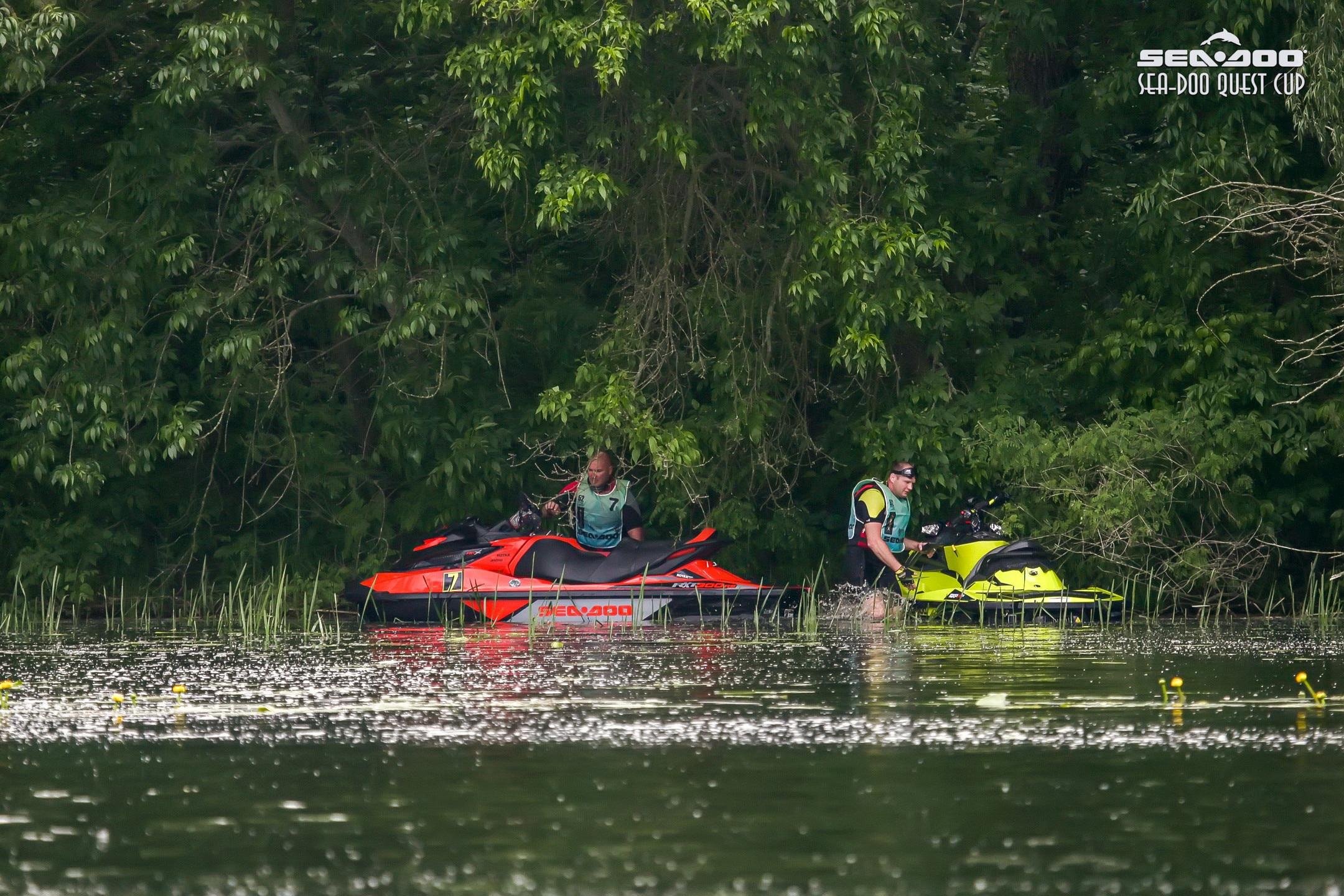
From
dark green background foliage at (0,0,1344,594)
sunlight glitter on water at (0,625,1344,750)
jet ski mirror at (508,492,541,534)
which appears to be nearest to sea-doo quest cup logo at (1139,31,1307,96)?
dark green background foliage at (0,0,1344,594)

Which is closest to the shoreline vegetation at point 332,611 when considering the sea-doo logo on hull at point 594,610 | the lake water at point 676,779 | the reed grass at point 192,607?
the reed grass at point 192,607

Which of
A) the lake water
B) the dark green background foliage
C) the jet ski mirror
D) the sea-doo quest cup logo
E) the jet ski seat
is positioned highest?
the sea-doo quest cup logo

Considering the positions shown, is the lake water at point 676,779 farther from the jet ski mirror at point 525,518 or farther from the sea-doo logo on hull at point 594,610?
the jet ski mirror at point 525,518

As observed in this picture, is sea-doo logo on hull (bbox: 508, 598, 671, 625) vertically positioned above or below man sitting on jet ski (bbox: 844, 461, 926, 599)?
below

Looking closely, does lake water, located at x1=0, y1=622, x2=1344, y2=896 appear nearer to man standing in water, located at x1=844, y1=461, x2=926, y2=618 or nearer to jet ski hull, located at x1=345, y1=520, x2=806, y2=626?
jet ski hull, located at x1=345, y1=520, x2=806, y2=626

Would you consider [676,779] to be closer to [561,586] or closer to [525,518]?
[561,586]

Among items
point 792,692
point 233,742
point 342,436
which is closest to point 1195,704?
point 792,692

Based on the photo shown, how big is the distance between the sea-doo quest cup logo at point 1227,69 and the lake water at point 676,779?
282 inches

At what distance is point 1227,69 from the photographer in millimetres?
Answer: 17234

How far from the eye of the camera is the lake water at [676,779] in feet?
16.8

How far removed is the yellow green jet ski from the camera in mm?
16484

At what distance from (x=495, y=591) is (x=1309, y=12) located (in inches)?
324

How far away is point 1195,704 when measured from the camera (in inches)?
355

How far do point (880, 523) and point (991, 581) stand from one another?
131 cm
